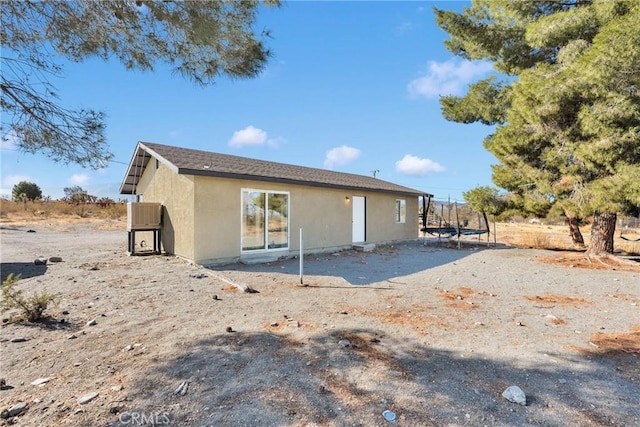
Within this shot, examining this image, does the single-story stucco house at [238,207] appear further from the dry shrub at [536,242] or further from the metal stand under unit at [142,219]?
the dry shrub at [536,242]

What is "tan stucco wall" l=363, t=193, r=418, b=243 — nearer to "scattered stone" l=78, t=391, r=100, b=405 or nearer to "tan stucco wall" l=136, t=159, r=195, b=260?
"tan stucco wall" l=136, t=159, r=195, b=260

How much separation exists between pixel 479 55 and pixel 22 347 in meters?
13.4

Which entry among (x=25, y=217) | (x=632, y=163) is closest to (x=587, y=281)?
(x=632, y=163)

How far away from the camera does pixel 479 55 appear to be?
10.9m

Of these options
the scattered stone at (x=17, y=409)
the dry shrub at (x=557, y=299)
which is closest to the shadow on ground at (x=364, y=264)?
the dry shrub at (x=557, y=299)

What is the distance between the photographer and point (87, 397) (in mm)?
2521

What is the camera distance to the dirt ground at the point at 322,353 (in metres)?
2.39

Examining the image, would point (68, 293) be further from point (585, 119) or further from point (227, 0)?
point (585, 119)

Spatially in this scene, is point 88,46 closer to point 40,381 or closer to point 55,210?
point 40,381

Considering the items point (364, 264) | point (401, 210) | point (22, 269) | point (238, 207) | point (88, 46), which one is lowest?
point (364, 264)

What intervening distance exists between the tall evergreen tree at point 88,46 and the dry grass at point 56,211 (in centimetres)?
2582

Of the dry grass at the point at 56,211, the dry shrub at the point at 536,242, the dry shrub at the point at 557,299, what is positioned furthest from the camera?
the dry grass at the point at 56,211

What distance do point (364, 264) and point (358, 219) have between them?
4.13m

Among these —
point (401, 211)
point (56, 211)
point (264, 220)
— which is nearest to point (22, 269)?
point (264, 220)
